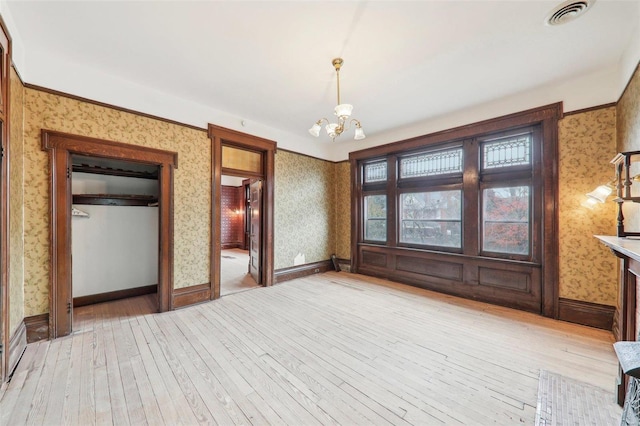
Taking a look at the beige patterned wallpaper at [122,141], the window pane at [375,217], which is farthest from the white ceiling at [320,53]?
the window pane at [375,217]

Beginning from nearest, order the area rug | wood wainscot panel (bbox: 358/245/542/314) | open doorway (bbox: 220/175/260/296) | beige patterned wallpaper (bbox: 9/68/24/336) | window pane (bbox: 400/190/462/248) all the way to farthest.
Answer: the area rug → beige patterned wallpaper (bbox: 9/68/24/336) → wood wainscot panel (bbox: 358/245/542/314) → window pane (bbox: 400/190/462/248) → open doorway (bbox: 220/175/260/296)

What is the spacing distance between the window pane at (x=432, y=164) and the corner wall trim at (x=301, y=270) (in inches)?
103

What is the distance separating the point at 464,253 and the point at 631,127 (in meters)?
2.34

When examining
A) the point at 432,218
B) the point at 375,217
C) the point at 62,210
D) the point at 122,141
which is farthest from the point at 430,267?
the point at 62,210

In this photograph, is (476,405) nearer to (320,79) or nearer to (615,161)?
(615,161)

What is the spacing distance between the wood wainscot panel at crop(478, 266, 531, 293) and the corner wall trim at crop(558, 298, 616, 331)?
1.31 feet

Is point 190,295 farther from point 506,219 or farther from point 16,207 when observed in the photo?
point 506,219

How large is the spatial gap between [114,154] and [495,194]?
5329mm

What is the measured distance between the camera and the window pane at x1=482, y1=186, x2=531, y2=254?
358cm

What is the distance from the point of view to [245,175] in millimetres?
4637

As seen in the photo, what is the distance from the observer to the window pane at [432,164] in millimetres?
4289

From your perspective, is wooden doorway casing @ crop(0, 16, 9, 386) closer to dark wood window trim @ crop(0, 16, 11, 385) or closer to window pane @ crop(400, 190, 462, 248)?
dark wood window trim @ crop(0, 16, 11, 385)

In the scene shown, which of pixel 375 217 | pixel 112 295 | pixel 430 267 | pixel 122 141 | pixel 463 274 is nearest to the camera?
pixel 122 141

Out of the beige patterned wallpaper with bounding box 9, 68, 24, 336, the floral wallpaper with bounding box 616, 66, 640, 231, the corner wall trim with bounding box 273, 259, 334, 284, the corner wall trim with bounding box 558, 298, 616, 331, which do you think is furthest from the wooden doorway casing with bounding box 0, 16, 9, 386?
the corner wall trim with bounding box 558, 298, 616, 331
